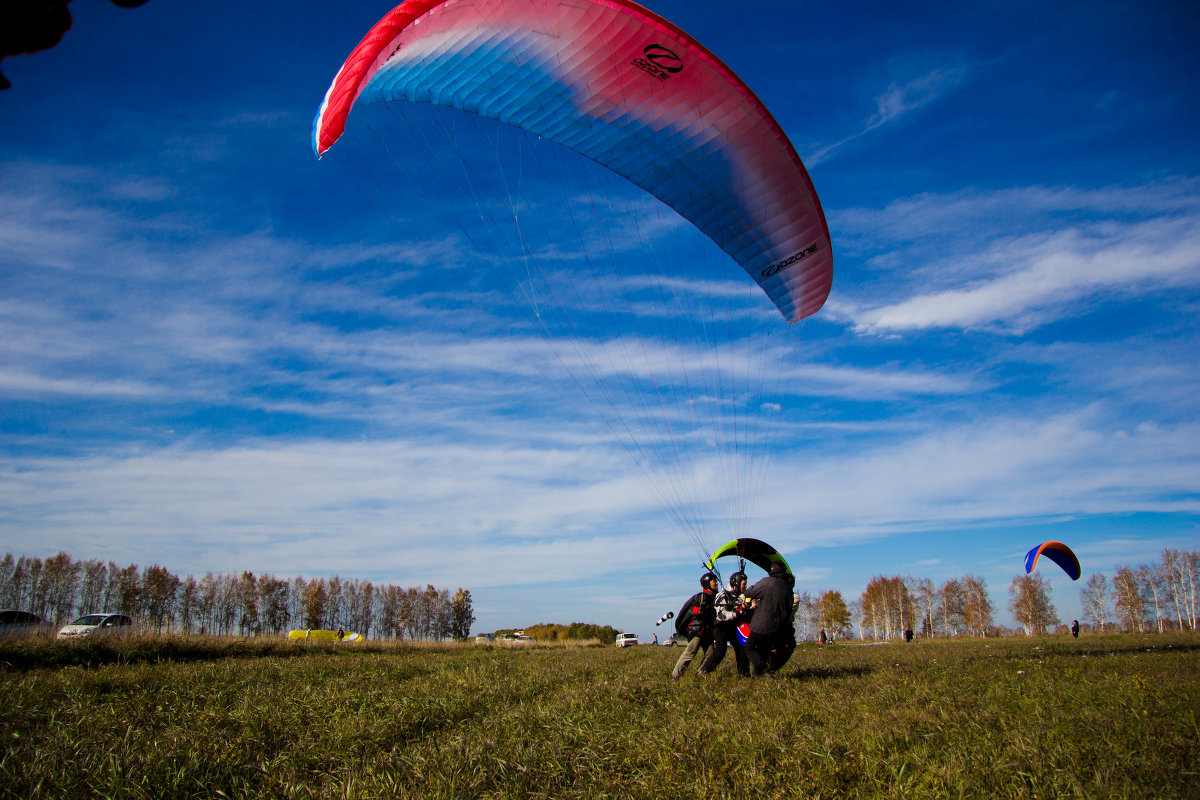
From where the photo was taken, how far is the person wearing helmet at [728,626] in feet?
29.2

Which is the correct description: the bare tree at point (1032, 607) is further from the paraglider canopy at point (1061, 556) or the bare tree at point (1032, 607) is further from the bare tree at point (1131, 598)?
the paraglider canopy at point (1061, 556)

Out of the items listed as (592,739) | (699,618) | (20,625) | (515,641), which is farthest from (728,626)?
(515,641)

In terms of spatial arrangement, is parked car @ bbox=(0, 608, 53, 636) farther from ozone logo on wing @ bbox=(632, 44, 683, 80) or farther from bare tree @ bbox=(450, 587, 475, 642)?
bare tree @ bbox=(450, 587, 475, 642)

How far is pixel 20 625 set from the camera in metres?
13.4

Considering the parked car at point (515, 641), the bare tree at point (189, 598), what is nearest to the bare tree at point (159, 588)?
the bare tree at point (189, 598)

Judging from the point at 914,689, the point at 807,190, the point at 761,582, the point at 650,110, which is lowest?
the point at 914,689

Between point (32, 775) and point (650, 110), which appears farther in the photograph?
point (650, 110)

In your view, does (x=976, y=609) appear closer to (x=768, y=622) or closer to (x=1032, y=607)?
(x=1032, y=607)

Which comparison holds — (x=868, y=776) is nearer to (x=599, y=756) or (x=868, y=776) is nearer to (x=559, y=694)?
(x=599, y=756)

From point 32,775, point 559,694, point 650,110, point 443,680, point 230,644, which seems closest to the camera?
point 32,775

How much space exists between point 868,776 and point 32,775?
4691 mm

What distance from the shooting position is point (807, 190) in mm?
9258

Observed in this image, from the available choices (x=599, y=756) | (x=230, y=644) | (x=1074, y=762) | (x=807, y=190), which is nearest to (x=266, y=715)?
(x=599, y=756)

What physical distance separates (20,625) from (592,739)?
16.0 meters
